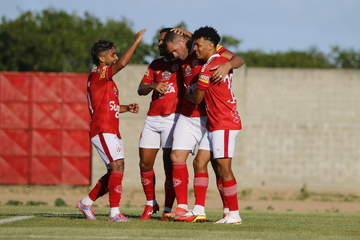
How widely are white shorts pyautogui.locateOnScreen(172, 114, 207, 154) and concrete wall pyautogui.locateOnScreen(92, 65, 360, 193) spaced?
11.2m

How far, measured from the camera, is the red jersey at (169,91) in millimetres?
8133

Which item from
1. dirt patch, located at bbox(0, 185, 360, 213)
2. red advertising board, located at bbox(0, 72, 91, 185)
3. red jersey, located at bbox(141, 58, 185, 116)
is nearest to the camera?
red jersey, located at bbox(141, 58, 185, 116)

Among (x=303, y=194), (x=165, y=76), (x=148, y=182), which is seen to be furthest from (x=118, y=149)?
(x=303, y=194)

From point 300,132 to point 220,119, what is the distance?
39.3 ft

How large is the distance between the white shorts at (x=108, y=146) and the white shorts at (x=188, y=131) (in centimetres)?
65

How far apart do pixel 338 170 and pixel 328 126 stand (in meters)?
1.26

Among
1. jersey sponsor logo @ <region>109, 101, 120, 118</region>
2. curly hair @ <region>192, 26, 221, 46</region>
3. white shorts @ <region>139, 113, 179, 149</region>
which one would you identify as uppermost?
curly hair @ <region>192, 26, 221, 46</region>

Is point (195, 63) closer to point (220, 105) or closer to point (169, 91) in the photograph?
point (169, 91)

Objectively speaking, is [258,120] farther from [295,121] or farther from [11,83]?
[11,83]

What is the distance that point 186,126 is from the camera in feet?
25.8

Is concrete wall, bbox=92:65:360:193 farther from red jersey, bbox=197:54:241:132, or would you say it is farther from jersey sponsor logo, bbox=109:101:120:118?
red jersey, bbox=197:54:241:132

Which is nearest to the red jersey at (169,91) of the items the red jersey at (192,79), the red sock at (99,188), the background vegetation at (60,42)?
the red jersey at (192,79)

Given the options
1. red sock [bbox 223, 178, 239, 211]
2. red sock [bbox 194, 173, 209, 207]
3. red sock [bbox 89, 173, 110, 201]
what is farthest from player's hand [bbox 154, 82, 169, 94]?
red sock [bbox 223, 178, 239, 211]

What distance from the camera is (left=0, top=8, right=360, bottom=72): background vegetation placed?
4478cm
